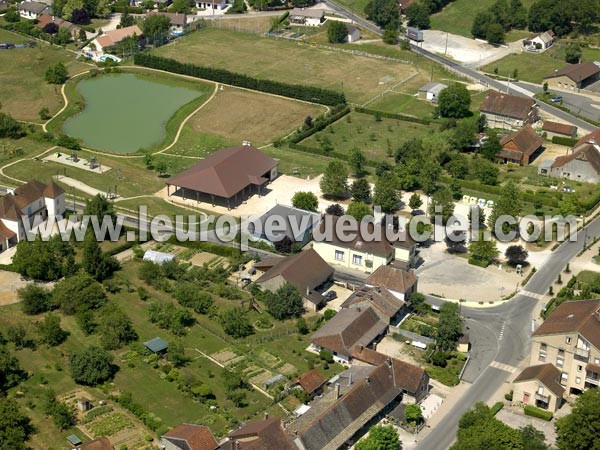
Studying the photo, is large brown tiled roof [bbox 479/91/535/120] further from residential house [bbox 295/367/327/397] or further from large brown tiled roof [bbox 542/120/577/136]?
residential house [bbox 295/367/327/397]

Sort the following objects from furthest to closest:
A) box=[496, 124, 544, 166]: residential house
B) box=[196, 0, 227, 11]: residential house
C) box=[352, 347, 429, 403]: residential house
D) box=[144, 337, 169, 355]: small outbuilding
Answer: box=[196, 0, 227, 11]: residential house → box=[496, 124, 544, 166]: residential house → box=[144, 337, 169, 355]: small outbuilding → box=[352, 347, 429, 403]: residential house

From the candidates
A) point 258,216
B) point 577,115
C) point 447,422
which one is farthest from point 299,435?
point 577,115

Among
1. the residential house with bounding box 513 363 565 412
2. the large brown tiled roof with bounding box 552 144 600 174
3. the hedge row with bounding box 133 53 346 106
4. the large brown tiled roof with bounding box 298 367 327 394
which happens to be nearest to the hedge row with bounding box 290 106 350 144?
the hedge row with bounding box 133 53 346 106

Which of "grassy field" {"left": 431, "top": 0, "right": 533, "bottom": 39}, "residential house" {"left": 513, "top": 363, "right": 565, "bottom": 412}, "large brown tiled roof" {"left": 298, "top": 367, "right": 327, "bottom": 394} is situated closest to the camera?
"residential house" {"left": 513, "top": 363, "right": 565, "bottom": 412}

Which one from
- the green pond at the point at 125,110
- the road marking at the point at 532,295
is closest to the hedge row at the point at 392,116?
the green pond at the point at 125,110

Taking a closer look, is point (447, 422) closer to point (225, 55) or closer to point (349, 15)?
point (225, 55)

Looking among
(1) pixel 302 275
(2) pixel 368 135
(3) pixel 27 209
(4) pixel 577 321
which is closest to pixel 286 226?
(1) pixel 302 275

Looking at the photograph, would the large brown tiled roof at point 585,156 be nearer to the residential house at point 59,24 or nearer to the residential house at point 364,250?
the residential house at point 364,250
